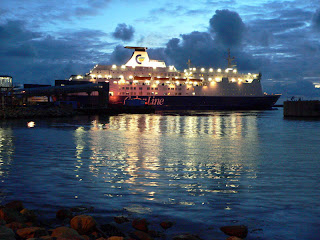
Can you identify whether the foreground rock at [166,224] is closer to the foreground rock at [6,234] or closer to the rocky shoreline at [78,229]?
the rocky shoreline at [78,229]

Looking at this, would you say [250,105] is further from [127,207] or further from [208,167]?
[127,207]

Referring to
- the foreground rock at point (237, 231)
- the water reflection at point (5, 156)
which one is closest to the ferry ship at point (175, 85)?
the water reflection at point (5, 156)

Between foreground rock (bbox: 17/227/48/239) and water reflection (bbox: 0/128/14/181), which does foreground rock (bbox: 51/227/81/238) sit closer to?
foreground rock (bbox: 17/227/48/239)

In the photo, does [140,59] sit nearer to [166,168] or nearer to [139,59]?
[139,59]

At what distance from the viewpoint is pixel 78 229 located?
21.5 ft

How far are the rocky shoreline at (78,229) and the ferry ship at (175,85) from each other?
7333cm

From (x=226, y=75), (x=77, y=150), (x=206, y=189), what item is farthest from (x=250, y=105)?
(x=206, y=189)

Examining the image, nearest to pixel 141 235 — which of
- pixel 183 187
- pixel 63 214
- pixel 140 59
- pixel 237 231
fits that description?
pixel 237 231

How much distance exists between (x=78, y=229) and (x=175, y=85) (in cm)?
7861

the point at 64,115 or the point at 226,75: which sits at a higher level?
the point at 226,75

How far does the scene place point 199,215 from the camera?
780cm

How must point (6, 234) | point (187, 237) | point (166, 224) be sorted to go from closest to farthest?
point (6, 234) < point (187, 237) < point (166, 224)

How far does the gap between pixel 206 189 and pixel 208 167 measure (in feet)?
13.2

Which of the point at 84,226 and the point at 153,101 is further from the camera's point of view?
the point at 153,101
